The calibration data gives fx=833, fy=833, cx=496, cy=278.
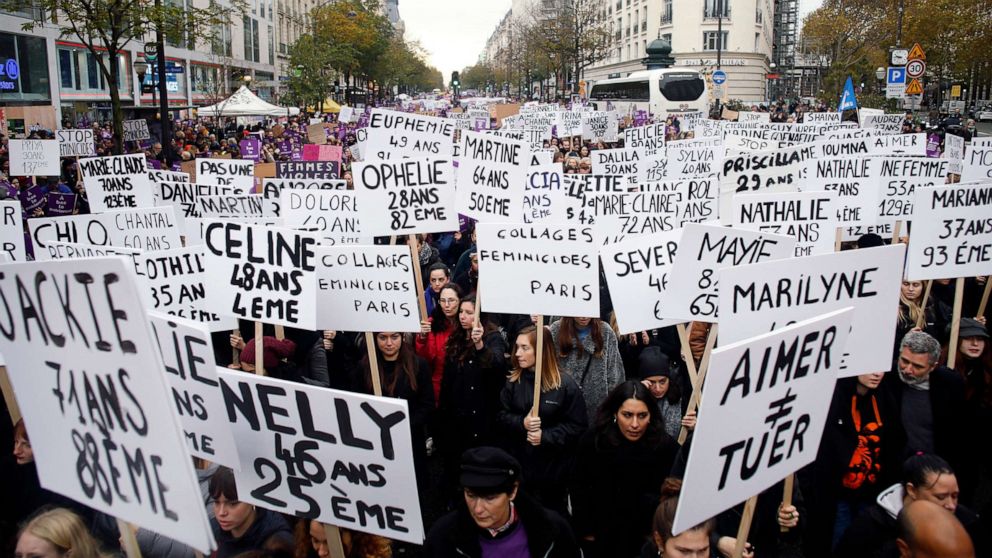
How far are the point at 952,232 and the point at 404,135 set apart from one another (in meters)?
6.80

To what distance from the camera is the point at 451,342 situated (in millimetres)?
6555

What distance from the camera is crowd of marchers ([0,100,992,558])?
3.92 meters

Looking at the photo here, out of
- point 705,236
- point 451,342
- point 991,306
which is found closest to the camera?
point 705,236

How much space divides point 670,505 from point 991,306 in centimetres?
646

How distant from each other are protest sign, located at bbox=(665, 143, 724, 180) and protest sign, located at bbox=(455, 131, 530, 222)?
17.2ft

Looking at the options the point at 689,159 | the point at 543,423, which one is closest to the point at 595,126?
the point at 689,159

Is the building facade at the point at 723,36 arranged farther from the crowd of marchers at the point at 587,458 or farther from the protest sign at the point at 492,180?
the crowd of marchers at the point at 587,458

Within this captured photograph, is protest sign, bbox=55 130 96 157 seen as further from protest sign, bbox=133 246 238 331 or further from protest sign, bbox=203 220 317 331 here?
protest sign, bbox=203 220 317 331

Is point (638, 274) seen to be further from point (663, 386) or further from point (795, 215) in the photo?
point (795, 215)

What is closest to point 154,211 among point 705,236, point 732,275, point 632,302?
point 632,302

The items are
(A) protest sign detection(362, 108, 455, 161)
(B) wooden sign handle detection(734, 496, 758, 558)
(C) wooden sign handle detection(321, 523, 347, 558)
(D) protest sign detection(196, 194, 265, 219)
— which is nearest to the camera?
(B) wooden sign handle detection(734, 496, 758, 558)

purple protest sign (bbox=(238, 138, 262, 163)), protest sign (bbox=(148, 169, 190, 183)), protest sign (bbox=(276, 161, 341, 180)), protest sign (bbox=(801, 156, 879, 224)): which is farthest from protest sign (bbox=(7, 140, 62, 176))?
protest sign (bbox=(801, 156, 879, 224))

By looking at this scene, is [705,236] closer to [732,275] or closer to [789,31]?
[732,275]

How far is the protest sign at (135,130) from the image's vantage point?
22906 mm
